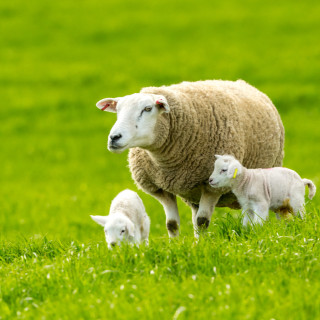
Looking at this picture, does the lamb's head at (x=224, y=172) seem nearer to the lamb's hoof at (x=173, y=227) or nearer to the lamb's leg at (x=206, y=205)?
the lamb's leg at (x=206, y=205)

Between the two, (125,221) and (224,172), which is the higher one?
(224,172)

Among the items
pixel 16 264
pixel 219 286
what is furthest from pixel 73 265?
pixel 219 286

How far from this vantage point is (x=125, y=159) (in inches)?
823

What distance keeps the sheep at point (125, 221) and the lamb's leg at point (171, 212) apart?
46cm

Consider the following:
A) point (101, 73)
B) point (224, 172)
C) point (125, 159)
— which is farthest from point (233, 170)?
point (101, 73)

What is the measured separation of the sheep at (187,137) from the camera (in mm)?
5840

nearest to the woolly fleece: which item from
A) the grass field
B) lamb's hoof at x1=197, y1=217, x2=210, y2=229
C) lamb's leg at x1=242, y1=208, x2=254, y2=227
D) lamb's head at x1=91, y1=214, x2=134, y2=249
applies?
lamb's hoof at x1=197, y1=217, x2=210, y2=229

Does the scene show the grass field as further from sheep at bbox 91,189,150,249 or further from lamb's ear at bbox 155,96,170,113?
lamb's ear at bbox 155,96,170,113

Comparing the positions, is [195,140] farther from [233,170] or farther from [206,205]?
[233,170]

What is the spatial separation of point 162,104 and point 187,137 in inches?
23.4

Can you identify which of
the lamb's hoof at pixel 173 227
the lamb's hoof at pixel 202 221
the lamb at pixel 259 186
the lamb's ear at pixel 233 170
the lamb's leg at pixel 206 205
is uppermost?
the lamb's ear at pixel 233 170

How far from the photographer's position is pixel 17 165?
19.8 meters

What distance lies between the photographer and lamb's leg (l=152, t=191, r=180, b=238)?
22.4ft

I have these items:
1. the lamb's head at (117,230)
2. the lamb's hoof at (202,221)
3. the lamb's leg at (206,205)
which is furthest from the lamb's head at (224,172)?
the lamb's head at (117,230)
